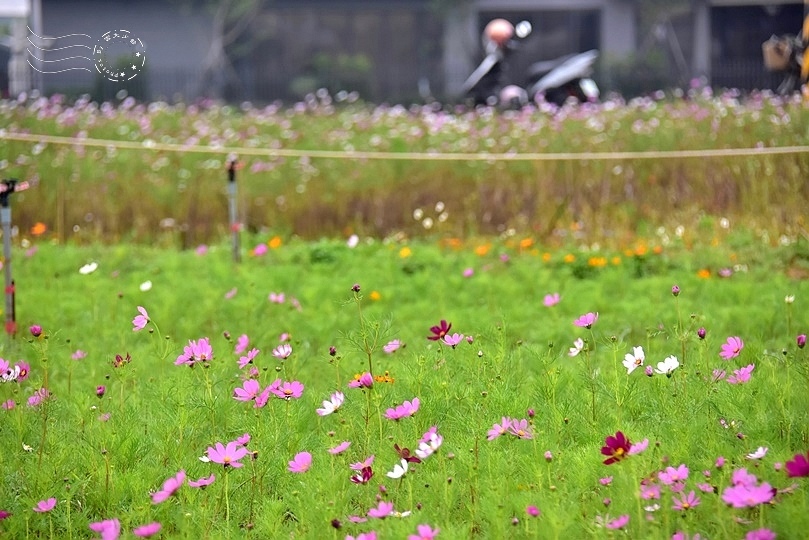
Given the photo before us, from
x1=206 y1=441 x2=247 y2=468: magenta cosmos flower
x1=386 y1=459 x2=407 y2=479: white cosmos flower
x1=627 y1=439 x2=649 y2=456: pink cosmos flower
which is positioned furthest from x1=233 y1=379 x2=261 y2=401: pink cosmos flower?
x1=627 y1=439 x2=649 y2=456: pink cosmos flower

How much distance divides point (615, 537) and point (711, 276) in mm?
4039

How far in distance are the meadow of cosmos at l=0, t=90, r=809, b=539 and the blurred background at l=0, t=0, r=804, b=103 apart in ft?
58.0

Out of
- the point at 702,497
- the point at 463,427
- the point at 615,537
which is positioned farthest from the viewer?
the point at 463,427

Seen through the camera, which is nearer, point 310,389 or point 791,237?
point 310,389

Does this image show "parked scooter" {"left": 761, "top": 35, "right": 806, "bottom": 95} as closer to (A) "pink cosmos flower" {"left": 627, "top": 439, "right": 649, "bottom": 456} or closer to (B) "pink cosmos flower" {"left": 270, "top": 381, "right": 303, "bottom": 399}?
(B) "pink cosmos flower" {"left": 270, "top": 381, "right": 303, "bottom": 399}

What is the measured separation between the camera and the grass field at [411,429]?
8.55 feet

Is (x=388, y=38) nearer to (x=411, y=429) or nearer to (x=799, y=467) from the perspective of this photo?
(x=411, y=429)

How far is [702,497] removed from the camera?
8.83 feet

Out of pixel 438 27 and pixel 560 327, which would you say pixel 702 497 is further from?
pixel 438 27

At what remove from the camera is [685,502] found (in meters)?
2.48

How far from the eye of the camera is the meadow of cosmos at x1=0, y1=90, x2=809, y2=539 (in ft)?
8.61

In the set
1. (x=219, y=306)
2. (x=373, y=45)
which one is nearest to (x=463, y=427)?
(x=219, y=306)

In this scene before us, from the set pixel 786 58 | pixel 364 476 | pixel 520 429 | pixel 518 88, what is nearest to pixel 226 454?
pixel 364 476

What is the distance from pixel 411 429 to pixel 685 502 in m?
1.02
